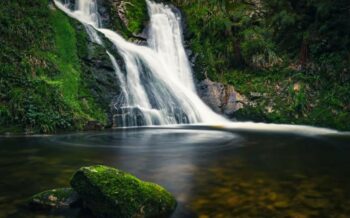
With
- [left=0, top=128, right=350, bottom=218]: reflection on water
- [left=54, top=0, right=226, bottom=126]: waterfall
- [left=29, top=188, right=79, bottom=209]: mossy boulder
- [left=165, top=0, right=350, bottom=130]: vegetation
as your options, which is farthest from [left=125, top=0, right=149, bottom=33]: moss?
[left=29, top=188, right=79, bottom=209]: mossy boulder

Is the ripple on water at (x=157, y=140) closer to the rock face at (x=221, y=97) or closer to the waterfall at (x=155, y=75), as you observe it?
the waterfall at (x=155, y=75)

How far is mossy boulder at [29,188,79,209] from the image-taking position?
679 centimetres

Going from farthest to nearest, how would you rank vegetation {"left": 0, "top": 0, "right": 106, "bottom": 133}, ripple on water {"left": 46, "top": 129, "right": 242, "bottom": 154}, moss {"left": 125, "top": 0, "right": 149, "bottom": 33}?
moss {"left": 125, "top": 0, "right": 149, "bottom": 33} < vegetation {"left": 0, "top": 0, "right": 106, "bottom": 133} < ripple on water {"left": 46, "top": 129, "right": 242, "bottom": 154}

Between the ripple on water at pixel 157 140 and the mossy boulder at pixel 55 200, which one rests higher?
the ripple on water at pixel 157 140

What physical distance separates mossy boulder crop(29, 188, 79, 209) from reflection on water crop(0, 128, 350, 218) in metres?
0.25

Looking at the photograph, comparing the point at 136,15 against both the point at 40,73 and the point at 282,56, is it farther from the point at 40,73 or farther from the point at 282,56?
the point at 40,73

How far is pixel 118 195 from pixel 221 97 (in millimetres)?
16874

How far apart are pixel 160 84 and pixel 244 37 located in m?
5.61

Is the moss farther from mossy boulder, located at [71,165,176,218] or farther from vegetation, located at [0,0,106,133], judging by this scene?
mossy boulder, located at [71,165,176,218]

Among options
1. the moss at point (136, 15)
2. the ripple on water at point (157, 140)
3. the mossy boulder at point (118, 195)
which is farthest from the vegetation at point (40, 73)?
the mossy boulder at point (118, 195)

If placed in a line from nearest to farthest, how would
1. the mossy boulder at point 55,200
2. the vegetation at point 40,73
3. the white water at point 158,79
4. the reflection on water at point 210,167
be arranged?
the mossy boulder at point 55,200 < the reflection on water at point 210,167 < the vegetation at point 40,73 < the white water at point 158,79

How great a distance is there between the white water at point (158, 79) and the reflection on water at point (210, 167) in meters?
3.20

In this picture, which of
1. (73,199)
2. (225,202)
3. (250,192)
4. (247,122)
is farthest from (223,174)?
(247,122)

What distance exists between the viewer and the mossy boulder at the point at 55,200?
6.79m
